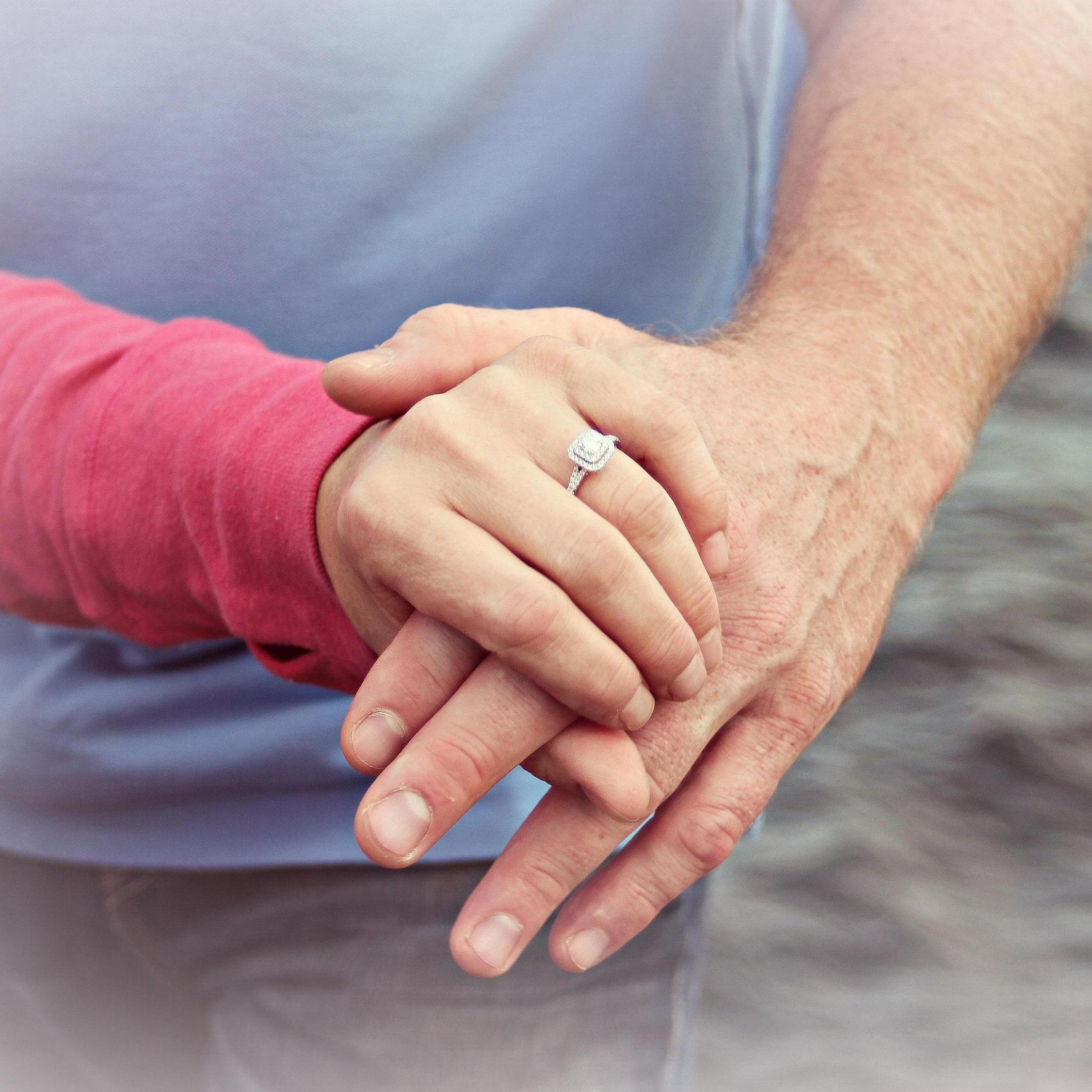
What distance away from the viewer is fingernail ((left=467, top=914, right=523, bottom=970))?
0.70 metres

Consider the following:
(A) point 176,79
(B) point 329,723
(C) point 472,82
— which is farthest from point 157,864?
(C) point 472,82

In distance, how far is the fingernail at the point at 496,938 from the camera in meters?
0.70

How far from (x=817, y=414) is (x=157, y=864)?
92cm

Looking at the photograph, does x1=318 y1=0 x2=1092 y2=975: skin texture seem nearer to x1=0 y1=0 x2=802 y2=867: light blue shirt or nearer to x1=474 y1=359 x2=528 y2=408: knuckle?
x1=474 y1=359 x2=528 y2=408: knuckle

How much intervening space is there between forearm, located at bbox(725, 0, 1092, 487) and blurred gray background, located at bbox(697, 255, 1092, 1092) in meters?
0.49

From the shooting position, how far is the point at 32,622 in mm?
1106

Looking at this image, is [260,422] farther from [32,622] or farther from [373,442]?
[32,622]

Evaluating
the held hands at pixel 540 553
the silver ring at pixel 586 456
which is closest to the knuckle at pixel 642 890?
the held hands at pixel 540 553

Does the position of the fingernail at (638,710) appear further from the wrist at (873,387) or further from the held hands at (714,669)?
the wrist at (873,387)

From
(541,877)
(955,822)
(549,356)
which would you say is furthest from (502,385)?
(955,822)

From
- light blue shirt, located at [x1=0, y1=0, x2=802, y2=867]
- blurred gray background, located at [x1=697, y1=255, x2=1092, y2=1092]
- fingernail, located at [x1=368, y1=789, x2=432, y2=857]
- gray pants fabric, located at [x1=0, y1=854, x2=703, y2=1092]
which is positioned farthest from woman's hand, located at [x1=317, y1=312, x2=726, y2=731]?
blurred gray background, located at [x1=697, y1=255, x2=1092, y2=1092]

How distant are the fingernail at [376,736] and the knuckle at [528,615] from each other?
0.40 feet

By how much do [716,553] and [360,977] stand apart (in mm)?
739

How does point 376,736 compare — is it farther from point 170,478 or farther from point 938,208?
point 938,208
